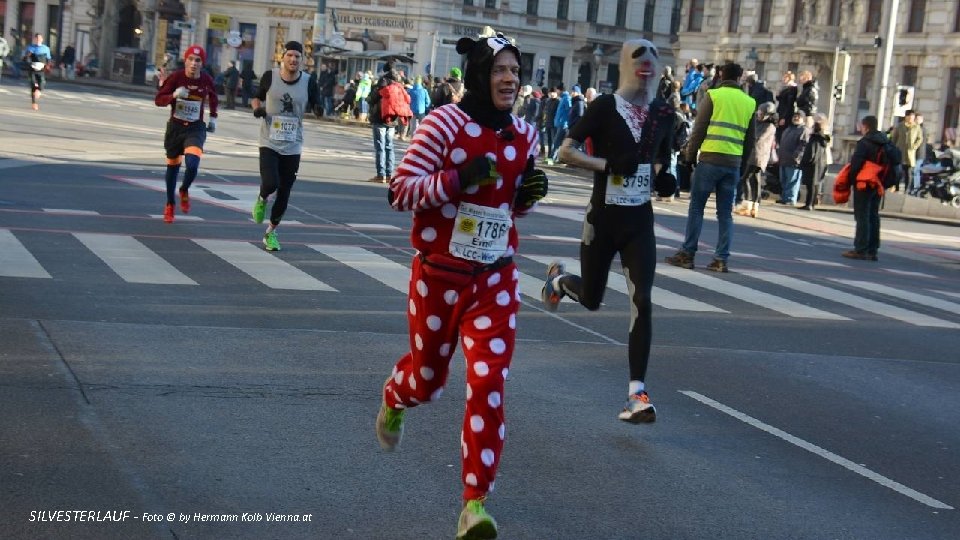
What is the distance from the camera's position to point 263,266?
1272 cm

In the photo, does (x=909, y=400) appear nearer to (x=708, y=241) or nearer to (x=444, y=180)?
(x=444, y=180)

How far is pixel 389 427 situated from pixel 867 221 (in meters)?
13.5

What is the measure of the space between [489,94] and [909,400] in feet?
14.5

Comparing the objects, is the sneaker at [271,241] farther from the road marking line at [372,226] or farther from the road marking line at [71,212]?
the road marking line at [372,226]

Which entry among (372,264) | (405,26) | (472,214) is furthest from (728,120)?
(405,26)

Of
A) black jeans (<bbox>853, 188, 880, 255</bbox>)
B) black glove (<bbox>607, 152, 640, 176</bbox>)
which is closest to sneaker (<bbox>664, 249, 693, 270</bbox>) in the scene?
black jeans (<bbox>853, 188, 880, 255</bbox>)

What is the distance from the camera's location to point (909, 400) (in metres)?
9.09

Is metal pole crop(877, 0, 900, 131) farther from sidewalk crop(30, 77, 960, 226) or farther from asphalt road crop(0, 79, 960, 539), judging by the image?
asphalt road crop(0, 79, 960, 539)

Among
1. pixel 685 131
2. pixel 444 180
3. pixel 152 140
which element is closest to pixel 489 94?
pixel 444 180

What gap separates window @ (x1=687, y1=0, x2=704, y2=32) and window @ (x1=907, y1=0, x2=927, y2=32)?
1368cm

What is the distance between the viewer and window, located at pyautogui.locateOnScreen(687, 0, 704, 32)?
68.7 metres

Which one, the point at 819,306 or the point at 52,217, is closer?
the point at 819,306

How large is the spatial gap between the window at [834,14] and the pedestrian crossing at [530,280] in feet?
152

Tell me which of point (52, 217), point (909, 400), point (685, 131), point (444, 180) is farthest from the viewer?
point (685, 131)
